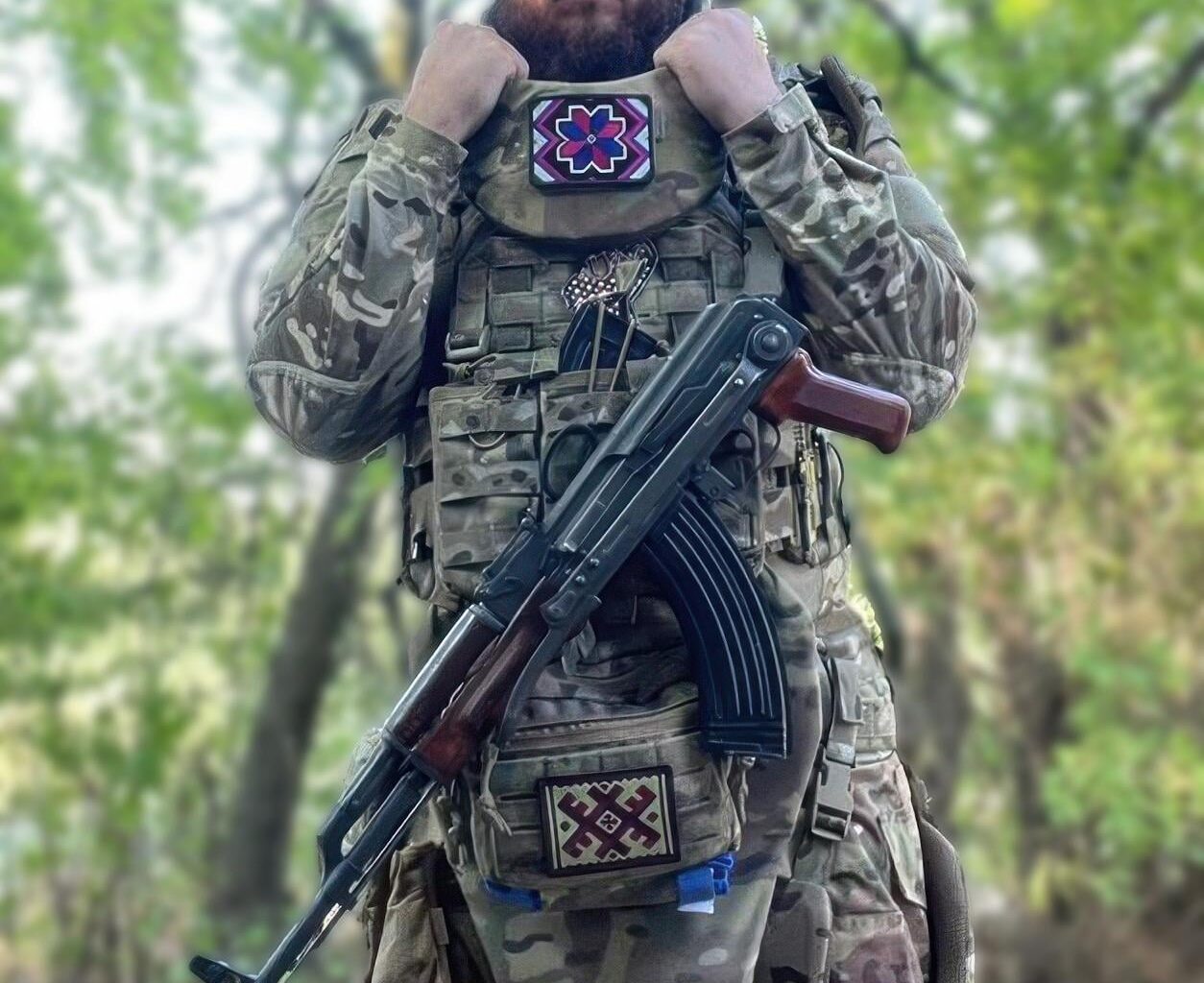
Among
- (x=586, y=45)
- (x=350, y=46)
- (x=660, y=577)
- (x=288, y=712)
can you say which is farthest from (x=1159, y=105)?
(x=660, y=577)

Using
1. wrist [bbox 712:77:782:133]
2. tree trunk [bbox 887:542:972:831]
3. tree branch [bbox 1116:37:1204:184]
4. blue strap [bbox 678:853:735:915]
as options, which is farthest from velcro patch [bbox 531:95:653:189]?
tree trunk [bbox 887:542:972:831]

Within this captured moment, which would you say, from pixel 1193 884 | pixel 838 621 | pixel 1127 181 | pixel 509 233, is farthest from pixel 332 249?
pixel 1193 884

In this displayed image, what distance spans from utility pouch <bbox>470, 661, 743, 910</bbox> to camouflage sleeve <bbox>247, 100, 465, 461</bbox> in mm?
500

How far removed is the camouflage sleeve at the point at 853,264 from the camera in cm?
228

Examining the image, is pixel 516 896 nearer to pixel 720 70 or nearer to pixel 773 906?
pixel 773 906

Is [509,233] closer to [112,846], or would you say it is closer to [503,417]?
[503,417]

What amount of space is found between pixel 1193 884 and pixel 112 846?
19.6ft

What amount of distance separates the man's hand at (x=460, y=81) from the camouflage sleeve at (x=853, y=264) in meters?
0.32

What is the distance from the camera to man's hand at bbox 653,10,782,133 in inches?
90.5

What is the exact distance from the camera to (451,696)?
220 centimetres

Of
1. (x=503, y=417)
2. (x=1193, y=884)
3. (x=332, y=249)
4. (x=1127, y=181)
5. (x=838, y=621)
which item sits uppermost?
(x=1127, y=181)

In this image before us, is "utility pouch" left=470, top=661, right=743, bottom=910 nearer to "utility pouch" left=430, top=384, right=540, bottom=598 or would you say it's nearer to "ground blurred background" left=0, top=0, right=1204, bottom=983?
"utility pouch" left=430, top=384, right=540, bottom=598

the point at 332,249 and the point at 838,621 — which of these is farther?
the point at 838,621

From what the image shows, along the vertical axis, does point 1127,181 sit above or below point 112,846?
above
